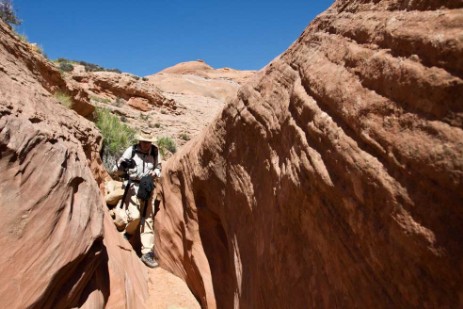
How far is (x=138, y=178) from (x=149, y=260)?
1209 millimetres

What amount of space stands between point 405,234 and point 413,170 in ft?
0.79

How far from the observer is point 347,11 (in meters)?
2.26

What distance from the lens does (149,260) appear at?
5.45 meters

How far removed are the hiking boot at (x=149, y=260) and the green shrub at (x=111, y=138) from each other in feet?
13.4

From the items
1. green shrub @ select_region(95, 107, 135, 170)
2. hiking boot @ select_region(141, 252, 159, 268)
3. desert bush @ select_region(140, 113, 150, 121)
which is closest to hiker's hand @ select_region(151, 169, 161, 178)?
hiking boot @ select_region(141, 252, 159, 268)

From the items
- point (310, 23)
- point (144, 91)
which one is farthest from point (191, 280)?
point (144, 91)

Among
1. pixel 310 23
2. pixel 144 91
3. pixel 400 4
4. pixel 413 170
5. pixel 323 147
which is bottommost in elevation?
pixel 413 170

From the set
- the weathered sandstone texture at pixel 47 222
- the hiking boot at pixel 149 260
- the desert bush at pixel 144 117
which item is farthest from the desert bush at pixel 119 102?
the weathered sandstone texture at pixel 47 222

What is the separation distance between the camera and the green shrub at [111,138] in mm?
9641

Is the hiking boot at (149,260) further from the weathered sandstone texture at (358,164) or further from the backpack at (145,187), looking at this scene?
the weathered sandstone texture at (358,164)

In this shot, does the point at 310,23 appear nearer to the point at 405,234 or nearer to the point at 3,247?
the point at 405,234

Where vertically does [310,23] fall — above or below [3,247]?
above

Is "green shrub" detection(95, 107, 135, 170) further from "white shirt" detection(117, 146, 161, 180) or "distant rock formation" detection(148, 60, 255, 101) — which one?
"distant rock formation" detection(148, 60, 255, 101)

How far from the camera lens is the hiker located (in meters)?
5.44
